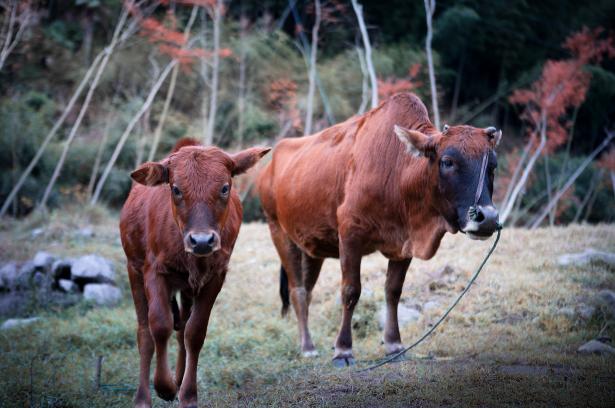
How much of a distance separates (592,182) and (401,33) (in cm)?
727

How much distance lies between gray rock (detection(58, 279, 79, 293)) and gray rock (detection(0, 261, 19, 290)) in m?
0.65

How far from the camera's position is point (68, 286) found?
30.5ft

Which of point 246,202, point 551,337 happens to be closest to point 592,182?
point 246,202

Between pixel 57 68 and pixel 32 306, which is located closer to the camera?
pixel 32 306

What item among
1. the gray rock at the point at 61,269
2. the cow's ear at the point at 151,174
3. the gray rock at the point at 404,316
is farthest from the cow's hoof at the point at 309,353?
the gray rock at the point at 61,269

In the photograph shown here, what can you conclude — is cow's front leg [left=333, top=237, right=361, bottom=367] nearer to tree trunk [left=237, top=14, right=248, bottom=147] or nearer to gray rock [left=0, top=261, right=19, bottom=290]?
gray rock [left=0, top=261, right=19, bottom=290]

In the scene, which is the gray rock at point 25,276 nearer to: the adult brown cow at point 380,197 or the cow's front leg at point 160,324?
the adult brown cow at point 380,197

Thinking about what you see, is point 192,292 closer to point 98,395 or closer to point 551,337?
point 98,395

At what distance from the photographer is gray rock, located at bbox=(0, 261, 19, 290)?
368 inches

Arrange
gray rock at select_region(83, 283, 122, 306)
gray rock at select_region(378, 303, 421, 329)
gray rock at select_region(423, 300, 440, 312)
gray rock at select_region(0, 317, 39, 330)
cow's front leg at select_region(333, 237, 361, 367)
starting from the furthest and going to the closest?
gray rock at select_region(83, 283, 122, 306), gray rock at select_region(0, 317, 39, 330), gray rock at select_region(423, 300, 440, 312), gray rock at select_region(378, 303, 421, 329), cow's front leg at select_region(333, 237, 361, 367)

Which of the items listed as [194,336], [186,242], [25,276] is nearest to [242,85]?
[25,276]

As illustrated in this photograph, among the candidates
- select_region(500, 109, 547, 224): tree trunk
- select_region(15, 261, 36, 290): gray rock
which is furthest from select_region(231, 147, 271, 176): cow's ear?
select_region(500, 109, 547, 224): tree trunk

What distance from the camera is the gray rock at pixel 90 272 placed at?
9.34m

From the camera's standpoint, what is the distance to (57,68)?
20.3 meters
